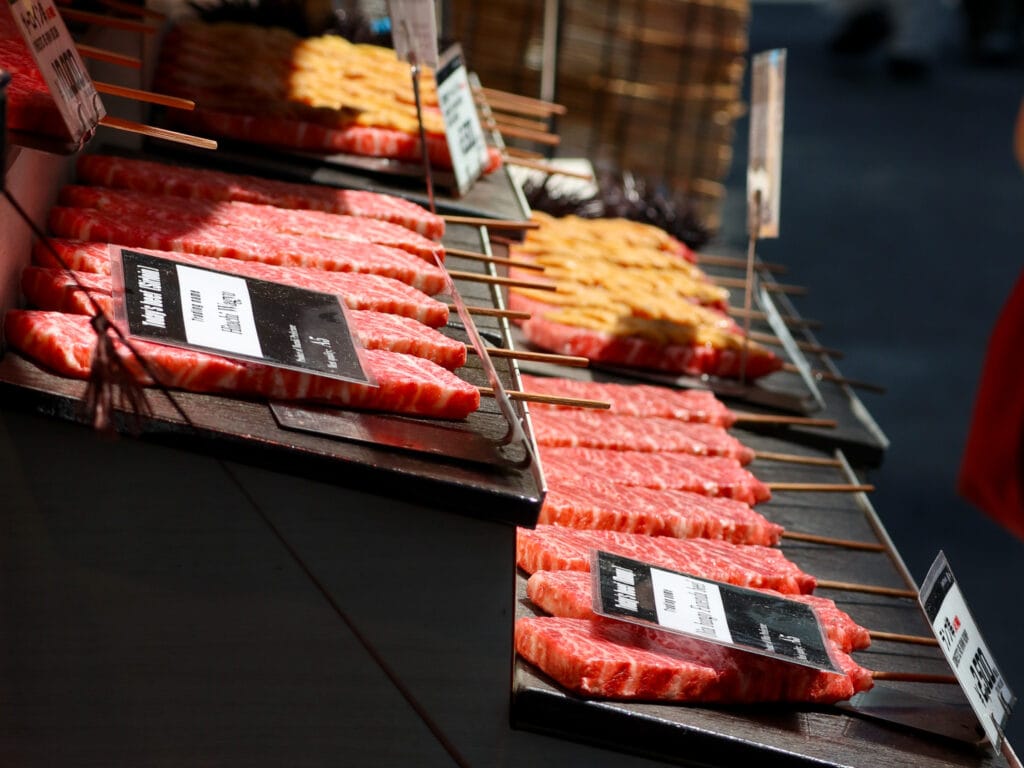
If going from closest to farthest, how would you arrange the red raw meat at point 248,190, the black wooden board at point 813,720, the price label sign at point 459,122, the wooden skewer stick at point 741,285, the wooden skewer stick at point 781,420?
1. the black wooden board at point 813,720
2. the red raw meat at point 248,190
3. the wooden skewer stick at point 781,420
4. the price label sign at point 459,122
5. the wooden skewer stick at point 741,285

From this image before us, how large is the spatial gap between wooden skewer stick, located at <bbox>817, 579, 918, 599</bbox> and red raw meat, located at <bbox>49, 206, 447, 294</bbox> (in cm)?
102

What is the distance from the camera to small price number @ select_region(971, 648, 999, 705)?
226 centimetres

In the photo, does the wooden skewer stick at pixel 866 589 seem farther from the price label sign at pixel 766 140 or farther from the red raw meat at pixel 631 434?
the price label sign at pixel 766 140

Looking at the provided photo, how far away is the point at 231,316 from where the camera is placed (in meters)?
2.02

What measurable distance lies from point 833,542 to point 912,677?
478 mm

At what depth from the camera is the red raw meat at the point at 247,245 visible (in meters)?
2.45

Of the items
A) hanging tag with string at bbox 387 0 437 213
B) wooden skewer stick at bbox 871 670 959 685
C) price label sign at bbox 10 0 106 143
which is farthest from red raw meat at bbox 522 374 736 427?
price label sign at bbox 10 0 106 143

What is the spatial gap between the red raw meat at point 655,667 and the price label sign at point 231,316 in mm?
536

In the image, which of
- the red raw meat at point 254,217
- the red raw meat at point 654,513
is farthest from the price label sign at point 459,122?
the red raw meat at point 654,513

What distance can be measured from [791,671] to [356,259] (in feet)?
3.95

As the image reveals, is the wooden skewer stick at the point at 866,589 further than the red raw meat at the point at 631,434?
No

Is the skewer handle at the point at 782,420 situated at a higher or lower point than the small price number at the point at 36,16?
lower

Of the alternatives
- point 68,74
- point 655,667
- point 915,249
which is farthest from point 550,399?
point 915,249

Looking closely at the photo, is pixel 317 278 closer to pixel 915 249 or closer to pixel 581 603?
pixel 581 603
